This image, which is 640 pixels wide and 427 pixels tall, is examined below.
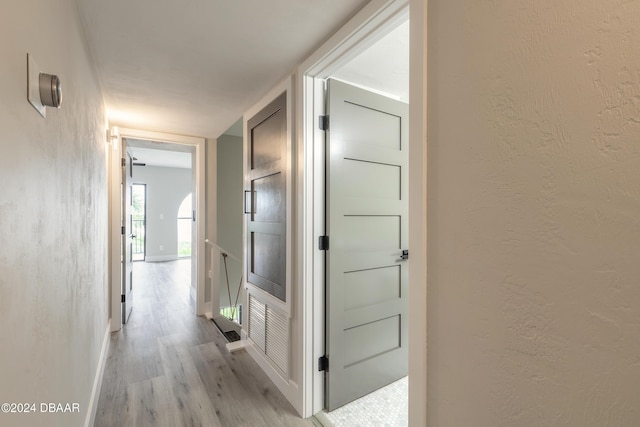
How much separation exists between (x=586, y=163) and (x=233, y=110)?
269cm

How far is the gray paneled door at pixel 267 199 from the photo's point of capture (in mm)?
2129

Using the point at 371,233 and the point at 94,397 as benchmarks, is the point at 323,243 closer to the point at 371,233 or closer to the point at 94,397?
the point at 371,233

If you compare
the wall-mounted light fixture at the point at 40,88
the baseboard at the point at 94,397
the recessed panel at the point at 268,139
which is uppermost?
the recessed panel at the point at 268,139

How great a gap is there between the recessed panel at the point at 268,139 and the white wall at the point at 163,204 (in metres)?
6.34

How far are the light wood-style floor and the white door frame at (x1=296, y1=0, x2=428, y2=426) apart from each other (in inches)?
16.9

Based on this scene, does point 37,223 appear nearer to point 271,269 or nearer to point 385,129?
point 271,269

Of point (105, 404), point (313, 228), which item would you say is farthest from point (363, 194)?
point (105, 404)

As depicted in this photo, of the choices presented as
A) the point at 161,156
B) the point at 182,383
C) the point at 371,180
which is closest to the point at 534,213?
the point at 371,180

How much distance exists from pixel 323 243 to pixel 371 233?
15.8 inches

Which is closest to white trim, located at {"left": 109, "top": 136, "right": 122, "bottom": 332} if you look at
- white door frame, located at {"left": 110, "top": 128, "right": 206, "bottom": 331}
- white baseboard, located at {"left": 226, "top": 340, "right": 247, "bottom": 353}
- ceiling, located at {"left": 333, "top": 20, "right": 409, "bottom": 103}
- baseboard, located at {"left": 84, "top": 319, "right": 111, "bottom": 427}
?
white door frame, located at {"left": 110, "top": 128, "right": 206, "bottom": 331}

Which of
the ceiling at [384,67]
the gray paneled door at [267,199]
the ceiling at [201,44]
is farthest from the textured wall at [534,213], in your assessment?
the gray paneled door at [267,199]

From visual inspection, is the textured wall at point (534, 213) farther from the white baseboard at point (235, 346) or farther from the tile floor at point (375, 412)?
the white baseboard at point (235, 346)

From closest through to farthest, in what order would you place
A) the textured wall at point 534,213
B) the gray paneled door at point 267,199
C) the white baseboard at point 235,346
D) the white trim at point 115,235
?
the textured wall at point 534,213
the gray paneled door at point 267,199
the white baseboard at point 235,346
the white trim at point 115,235

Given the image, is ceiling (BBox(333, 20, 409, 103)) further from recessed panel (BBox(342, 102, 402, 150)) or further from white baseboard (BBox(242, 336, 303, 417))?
white baseboard (BBox(242, 336, 303, 417))
